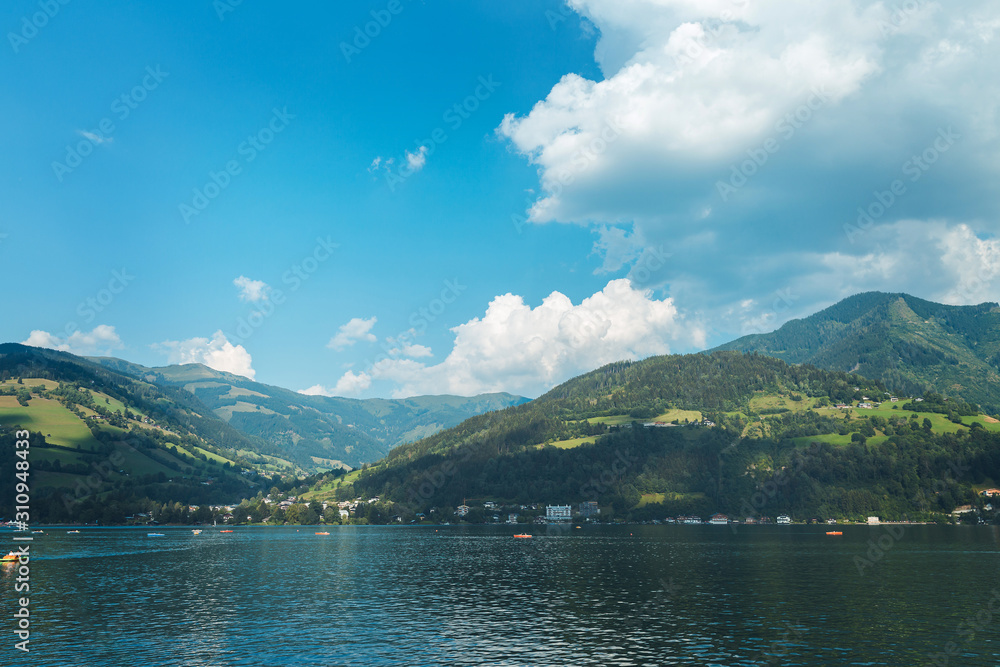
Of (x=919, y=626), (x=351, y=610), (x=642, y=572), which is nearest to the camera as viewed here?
(x=919, y=626)

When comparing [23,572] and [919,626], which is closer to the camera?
[919,626]

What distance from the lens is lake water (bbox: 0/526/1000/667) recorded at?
4912 centimetres

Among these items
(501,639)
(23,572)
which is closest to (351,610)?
(501,639)

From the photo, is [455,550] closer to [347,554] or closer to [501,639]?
[347,554]

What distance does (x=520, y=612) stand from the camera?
6788cm

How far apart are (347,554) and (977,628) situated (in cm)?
13056

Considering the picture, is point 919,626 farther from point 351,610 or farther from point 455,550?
point 455,550

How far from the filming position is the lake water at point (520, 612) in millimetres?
49125

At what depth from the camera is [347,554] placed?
152m

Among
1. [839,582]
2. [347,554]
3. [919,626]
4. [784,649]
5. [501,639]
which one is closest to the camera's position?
[784,649]

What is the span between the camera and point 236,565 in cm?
12250

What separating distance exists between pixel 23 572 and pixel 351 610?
240 ft

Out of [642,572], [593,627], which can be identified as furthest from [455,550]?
[593,627]

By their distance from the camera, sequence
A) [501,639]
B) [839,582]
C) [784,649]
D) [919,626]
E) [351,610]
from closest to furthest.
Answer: [784,649]
[501,639]
[919,626]
[351,610]
[839,582]
